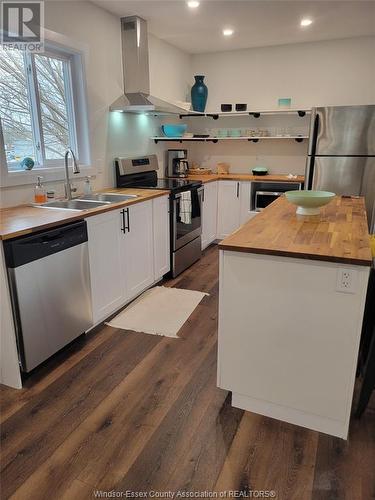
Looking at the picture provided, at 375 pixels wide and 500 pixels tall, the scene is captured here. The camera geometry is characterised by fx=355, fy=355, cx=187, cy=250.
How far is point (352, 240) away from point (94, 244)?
1721 millimetres

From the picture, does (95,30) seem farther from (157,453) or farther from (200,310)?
(157,453)

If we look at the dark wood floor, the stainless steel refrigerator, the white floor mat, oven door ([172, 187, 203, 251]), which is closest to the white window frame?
oven door ([172, 187, 203, 251])

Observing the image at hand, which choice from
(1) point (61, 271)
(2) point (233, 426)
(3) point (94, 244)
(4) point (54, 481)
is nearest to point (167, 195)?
(3) point (94, 244)

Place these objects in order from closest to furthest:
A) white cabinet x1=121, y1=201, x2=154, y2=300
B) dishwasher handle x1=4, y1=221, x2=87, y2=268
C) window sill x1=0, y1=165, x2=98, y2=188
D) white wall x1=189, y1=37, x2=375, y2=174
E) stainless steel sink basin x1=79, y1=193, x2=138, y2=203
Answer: dishwasher handle x1=4, y1=221, x2=87, y2=268
window sill x1=0, y1=165, x2=98, y2=188
white cabinet x1=121, y1=201, x2=154, y2=300
stainless steel sink basin x1=79, y1=193, x2=138, y2=203
white wall x1=189, y1=37, x2=375, y2=174

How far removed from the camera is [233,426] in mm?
1841

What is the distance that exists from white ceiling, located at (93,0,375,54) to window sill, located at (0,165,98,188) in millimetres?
1547

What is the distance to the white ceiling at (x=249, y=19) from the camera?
3227mm

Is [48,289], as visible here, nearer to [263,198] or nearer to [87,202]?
[87,202]

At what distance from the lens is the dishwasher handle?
6.40 feet

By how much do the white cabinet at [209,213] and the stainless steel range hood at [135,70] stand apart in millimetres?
1173

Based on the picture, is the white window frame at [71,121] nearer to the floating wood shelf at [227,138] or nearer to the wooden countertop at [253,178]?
the floating wood shelf at [227,138]

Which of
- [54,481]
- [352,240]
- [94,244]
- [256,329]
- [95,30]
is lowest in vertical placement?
[54,481]

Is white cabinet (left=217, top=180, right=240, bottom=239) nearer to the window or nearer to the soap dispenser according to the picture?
the window

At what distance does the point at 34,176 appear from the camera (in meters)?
2.77
